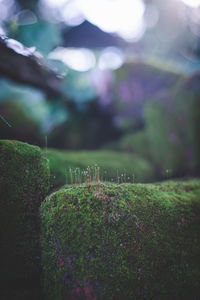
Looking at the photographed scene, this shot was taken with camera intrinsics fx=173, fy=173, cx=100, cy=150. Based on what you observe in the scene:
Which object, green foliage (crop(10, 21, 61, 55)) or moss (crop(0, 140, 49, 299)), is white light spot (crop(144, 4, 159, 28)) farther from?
moss (crop(0, 140, 49, 299))

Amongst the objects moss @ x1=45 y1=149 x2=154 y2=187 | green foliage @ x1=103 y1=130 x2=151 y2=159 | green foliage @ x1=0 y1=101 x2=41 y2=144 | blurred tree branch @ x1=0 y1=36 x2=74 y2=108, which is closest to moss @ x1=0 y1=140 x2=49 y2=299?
moss @ x1=45 y1=149 x2=154 y2=187

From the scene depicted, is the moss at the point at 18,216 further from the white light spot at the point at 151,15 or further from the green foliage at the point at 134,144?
the white light spot at the point at 151,15

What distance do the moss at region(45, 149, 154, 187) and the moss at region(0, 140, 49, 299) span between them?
2.03 ft

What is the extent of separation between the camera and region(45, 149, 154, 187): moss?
3.19 metres

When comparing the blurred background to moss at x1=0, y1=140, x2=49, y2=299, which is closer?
moss at x1=0, y1=140, x2=49, y2=299

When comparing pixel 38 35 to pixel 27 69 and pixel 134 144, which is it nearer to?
pixel 27 69

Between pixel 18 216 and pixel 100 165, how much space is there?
270 centimetres

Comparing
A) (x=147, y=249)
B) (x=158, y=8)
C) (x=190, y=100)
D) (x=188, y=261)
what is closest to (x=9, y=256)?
(x=147, y=249)

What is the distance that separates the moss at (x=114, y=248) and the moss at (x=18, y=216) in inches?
6.5

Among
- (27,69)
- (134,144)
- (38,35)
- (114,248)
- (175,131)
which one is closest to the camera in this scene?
(114,248)

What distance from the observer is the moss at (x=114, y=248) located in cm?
171

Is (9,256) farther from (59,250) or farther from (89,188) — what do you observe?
(89,188)

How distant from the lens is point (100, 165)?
455cm

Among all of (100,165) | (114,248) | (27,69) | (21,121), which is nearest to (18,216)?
(114,248)
